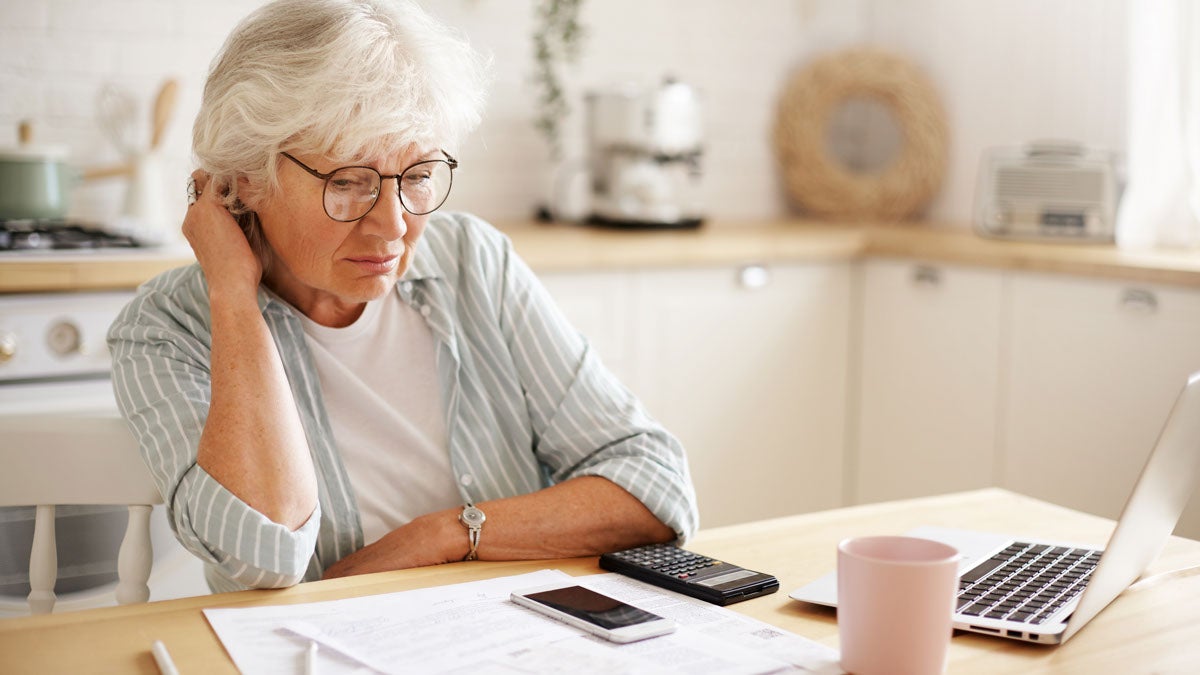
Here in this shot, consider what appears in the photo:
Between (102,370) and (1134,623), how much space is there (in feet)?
6.05

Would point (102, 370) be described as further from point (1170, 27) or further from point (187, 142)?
point (1170, 27)

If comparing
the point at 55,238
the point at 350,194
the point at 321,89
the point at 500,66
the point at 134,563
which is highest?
the point at 500,66

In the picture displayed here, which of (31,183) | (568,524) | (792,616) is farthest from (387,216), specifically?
(31,183)

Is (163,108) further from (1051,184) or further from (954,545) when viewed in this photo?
(954,545)

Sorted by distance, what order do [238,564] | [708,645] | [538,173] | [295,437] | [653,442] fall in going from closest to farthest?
[708,645]
[238,564]
[295,437]
[653,442]
[538,173]

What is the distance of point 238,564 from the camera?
114 cm

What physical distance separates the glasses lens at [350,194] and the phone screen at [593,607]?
1.68 feet

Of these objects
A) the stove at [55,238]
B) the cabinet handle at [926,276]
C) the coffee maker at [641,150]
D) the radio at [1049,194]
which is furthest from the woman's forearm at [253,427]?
the radio at [1049,194]

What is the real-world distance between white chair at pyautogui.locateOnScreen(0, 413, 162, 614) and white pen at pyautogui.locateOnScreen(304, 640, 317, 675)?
1.25 feet

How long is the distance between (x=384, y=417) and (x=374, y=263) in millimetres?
205

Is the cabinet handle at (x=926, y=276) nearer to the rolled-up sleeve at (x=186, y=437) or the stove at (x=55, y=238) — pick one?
the stove at (x=55, y=238)

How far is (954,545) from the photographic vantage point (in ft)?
3.65

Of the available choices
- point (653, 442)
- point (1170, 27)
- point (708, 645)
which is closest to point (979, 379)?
point (1170, 27)

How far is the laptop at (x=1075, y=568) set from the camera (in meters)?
0.98
